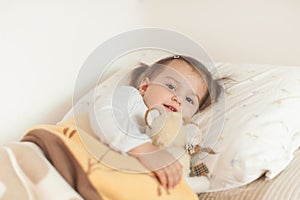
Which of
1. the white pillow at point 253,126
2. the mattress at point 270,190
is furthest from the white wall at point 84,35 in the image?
the mattress at point 270,190

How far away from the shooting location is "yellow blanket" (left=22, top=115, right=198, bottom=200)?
3.06 feet

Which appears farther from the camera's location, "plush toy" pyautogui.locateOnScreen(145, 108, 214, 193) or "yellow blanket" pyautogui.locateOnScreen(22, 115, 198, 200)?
"plush toy" pyautogui.locateOnScreen(145, 108, 214, 193)

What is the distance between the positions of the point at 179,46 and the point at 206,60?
131 mm

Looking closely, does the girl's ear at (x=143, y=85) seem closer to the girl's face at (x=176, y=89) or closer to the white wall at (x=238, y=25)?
the girl's face at (x=176, y=89)

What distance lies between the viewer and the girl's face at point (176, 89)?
1.14 m

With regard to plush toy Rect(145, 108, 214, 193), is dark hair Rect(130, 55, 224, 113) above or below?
above

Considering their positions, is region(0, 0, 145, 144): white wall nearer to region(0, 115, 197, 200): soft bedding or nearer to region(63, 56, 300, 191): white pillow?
region(63, 56, 300, 191): white pillow

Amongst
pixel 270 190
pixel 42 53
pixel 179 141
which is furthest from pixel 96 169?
pixel 42 53

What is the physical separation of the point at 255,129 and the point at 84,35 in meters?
0.72

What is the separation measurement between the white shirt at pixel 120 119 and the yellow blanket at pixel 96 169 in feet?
0.08

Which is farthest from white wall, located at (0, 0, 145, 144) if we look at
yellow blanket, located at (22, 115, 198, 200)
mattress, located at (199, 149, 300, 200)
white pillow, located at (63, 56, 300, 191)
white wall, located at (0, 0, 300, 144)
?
mattress, located at (199, 149, 300, 200)

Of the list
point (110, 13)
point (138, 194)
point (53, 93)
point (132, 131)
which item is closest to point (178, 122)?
point (132, 131)

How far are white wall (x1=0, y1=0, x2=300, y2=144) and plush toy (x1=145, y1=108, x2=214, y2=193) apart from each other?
0.44 m

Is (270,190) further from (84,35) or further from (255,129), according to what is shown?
(84,35)
